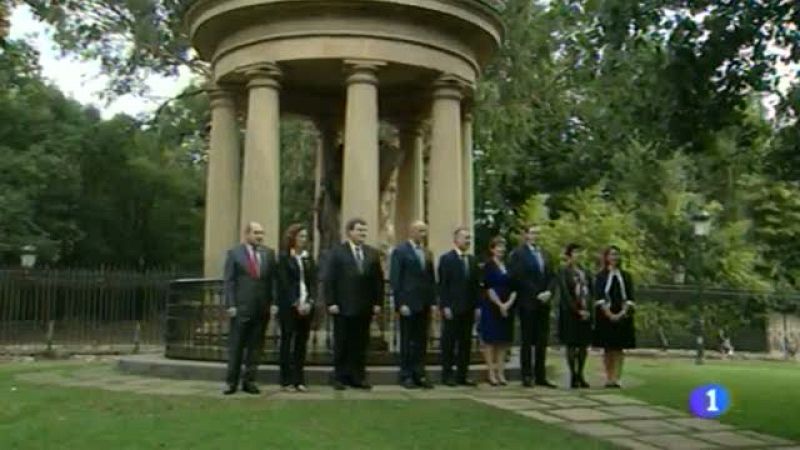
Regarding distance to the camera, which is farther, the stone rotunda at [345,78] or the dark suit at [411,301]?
the stone rotunda at [345,78]

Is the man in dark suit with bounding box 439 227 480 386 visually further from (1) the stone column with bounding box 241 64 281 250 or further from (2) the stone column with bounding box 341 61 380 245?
(1) the stone column with bounding box 241 64 281 250

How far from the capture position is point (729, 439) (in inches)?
311

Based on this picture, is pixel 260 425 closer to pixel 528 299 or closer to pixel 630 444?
pixel 630 444

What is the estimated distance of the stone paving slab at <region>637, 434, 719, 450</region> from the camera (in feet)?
24.5

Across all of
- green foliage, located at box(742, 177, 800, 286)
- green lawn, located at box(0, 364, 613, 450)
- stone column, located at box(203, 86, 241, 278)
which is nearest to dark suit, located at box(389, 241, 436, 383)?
green lawn, located at box(0, 364, 613, 450)

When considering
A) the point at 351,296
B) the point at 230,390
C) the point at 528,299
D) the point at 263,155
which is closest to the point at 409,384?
the point at 351,296

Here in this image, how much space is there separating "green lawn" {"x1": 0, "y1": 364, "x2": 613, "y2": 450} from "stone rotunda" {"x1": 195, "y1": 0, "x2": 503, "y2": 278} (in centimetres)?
436

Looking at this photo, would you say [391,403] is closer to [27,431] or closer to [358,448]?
[358,448]

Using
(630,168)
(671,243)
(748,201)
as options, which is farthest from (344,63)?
(748,201)

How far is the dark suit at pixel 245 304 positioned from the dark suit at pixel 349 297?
0.75 metres

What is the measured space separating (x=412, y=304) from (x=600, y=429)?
3160 mm

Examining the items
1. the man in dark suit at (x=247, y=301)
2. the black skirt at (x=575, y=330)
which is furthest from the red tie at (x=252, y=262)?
the black skirt at (x=575, y=330)

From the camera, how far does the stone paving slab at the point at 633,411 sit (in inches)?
361

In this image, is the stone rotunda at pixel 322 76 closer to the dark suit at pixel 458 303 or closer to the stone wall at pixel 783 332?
the dark suit at pixel 458 303
